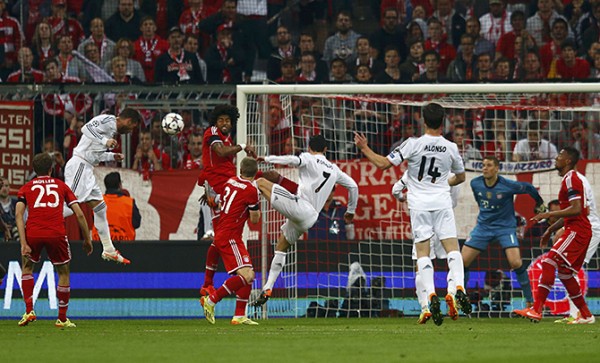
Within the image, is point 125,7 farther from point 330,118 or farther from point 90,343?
point 90,343

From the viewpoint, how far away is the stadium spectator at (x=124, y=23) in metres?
20.9

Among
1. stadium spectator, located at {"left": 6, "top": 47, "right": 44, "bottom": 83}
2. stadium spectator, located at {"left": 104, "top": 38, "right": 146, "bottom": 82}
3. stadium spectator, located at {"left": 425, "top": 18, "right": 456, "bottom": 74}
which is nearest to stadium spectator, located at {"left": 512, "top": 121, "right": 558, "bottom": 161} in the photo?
stadium spectator, located at {"left": 425, "top": 18, "right": 456, "bottom": 74}

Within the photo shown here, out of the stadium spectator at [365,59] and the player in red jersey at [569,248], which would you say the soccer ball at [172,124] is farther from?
the stadium spectator at [365,59]

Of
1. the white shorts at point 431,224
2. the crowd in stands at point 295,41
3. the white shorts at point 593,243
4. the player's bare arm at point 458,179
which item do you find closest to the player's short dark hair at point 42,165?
the white shorts at point 431,224

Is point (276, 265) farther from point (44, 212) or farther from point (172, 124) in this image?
point (44, 212)

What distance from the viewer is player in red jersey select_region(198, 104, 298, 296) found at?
13.7 metres

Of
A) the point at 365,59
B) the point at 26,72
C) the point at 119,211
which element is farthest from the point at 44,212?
the point at 365,59

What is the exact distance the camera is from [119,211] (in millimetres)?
16703

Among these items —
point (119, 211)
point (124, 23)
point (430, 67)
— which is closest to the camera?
point (119, 211)

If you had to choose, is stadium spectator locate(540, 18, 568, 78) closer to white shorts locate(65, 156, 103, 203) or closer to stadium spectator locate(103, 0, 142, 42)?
stadium spectator locate(103, 0, 142, 42)

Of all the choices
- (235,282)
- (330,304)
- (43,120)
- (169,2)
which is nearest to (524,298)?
(330,304)

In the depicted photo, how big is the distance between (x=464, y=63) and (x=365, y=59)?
171 centimetres

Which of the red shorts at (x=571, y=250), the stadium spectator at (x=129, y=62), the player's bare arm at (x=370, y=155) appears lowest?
the red shorts at (x=571, y=250)

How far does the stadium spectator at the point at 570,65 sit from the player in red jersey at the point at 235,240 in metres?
8.35
